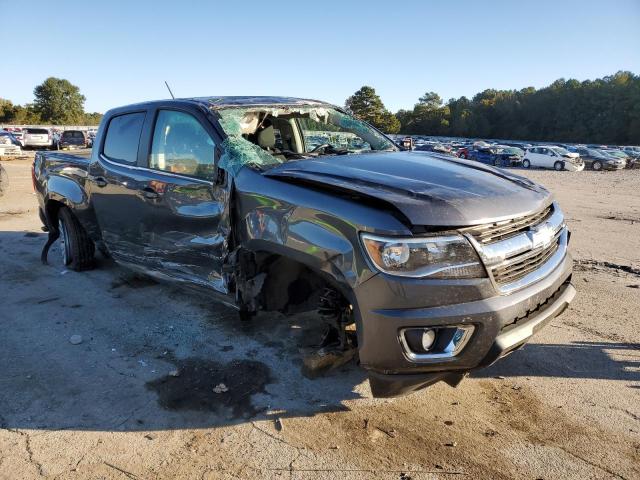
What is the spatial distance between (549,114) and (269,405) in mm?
102933

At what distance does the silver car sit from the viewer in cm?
3062

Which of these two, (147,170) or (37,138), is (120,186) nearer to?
(147,170)

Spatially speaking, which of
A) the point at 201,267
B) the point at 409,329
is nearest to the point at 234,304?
the point at 201,267

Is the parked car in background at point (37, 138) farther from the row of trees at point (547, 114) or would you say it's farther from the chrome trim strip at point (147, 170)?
the row of trees at point (547, 114)

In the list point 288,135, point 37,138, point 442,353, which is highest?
point 288,135

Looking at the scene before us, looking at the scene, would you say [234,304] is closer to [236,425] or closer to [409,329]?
[236,425]

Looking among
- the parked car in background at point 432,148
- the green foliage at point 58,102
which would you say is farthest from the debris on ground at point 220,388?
the green foliage at point 58,102

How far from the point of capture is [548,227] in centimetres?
284

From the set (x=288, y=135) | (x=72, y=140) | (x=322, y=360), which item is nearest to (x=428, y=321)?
(x=322, y=360)

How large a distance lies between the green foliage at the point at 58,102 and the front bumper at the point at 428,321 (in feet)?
335

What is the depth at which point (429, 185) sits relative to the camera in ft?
8.74

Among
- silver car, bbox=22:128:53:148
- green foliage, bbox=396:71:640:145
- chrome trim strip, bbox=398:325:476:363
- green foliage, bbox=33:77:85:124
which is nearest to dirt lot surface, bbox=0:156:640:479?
chrome trim strip, bbox=398:325:476:363

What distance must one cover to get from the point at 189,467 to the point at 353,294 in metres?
1.19

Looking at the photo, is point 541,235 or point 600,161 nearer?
point 541,235
